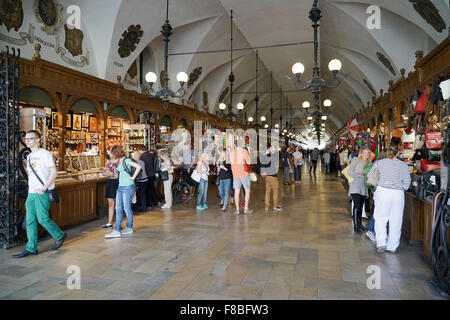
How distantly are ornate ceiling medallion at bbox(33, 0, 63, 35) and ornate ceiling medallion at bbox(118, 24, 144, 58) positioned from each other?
1.68 m

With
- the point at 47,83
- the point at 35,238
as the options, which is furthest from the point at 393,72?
the point at 35,238

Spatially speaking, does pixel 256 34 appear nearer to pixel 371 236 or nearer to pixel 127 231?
pixel 371 236

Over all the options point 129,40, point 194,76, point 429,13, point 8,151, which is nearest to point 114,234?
point 8,151

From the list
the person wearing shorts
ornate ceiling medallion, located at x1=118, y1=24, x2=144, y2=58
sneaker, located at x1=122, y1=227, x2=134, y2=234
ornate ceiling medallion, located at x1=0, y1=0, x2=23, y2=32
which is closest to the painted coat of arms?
ornate ceiling medallion, located at x1=118, y1=24, x2=144, y2=58

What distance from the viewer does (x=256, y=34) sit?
12.0 m

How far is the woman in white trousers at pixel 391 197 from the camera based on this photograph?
3906 mm

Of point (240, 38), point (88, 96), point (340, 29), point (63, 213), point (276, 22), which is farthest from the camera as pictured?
point (240, 38)

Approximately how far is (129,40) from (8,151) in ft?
18.2

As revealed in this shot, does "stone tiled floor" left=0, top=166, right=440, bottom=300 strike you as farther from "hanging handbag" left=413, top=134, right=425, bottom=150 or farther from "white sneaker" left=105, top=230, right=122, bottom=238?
"hanging handbag" left=413, top=134, right=425, bottom=150

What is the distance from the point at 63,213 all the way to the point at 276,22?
962 centimetres

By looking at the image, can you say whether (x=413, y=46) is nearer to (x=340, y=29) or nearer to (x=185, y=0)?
(x=340, y=29)

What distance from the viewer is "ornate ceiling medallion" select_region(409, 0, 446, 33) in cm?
573

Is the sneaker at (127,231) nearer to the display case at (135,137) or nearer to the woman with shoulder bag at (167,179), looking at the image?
the woman with shoulder bag at (167,179)

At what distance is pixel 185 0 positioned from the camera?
855 centimetres
